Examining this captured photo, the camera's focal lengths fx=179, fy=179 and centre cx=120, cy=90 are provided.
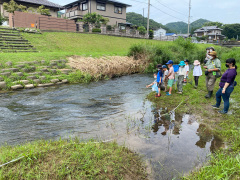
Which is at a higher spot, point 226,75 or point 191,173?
point 226,75

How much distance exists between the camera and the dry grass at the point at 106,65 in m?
13.3

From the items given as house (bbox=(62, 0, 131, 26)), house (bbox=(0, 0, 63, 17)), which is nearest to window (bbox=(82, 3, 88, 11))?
house (bbox=(62, 0, 131, 26))

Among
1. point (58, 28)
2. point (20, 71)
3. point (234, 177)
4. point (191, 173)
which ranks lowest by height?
point (191, 173)

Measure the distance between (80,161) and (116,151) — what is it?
0.85 metres

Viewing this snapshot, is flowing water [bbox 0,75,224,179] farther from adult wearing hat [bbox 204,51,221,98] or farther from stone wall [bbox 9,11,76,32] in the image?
stone wall [bbox 9,11,76,32]

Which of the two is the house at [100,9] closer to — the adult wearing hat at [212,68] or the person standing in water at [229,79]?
the adult wearing hat at [212,68]

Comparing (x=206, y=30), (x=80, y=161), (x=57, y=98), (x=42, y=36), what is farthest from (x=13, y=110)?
(x=206, y=30)

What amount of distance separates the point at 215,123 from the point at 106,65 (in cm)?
1004

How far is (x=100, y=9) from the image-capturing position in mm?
37562

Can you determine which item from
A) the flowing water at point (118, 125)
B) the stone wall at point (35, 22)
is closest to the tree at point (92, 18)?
the stone wall at point (35, 22)

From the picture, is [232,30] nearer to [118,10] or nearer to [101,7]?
[118,10]

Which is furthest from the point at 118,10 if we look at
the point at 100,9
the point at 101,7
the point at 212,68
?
the point at 212,68

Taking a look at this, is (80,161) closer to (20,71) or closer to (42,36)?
(20,71)

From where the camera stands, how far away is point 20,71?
10836 millimetres
